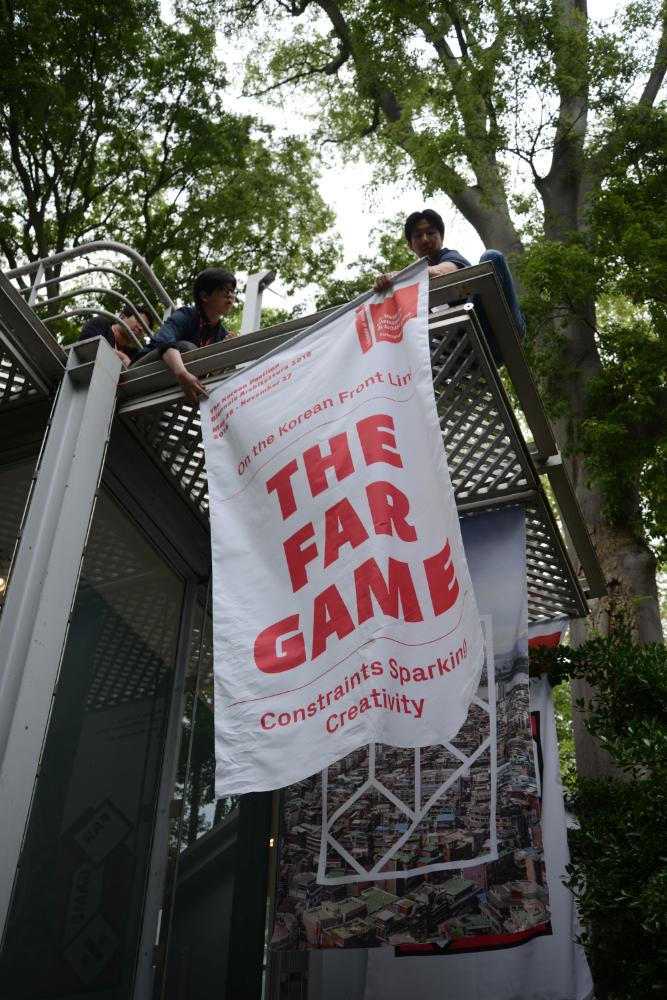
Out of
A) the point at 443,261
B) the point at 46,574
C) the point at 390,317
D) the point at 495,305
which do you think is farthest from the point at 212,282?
the point at 46,574

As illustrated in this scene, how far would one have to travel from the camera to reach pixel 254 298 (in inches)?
230

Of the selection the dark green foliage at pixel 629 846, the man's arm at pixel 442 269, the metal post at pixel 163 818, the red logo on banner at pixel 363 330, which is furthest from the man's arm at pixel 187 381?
the dark green foliage at pixel 629 846

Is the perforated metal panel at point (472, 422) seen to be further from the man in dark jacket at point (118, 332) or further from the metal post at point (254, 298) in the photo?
the man in dark jacket at point (118, 332)

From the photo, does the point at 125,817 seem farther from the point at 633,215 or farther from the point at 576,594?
the point at 633,215

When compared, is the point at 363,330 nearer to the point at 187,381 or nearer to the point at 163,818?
the point at 187,381

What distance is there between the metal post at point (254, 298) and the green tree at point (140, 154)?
6814 mm

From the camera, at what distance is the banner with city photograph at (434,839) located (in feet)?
13.0

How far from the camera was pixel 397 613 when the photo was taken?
116 inches

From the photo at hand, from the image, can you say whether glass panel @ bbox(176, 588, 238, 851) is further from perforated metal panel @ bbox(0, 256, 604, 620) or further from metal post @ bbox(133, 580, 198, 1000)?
perforated metal panel @ bbox(0, 256, 604, 620)

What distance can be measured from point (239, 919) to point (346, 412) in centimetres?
313

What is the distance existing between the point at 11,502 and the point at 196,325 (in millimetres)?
1497

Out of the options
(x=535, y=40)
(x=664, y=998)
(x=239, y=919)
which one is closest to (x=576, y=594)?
(x=664, y=998)

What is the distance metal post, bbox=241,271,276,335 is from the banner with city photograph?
254 centimetres

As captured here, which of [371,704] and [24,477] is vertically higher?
[24,477]
